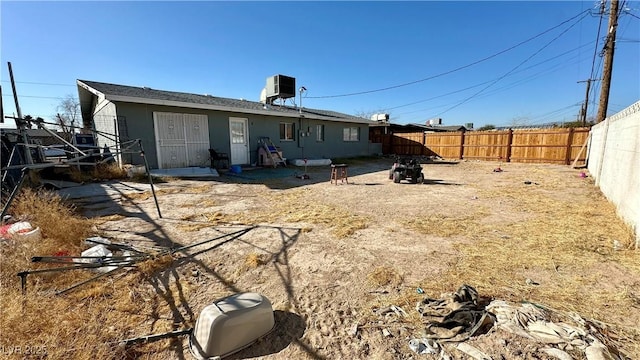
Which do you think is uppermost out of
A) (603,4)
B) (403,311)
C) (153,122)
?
(603,4)

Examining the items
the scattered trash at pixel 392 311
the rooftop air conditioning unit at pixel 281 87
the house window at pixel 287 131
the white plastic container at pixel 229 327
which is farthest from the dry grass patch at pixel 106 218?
the rooftop air conditioning unit at pixel 281 87

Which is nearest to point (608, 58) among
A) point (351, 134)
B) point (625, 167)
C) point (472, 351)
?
point (625, 167)

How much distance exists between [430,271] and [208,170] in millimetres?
8694

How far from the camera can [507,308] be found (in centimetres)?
213

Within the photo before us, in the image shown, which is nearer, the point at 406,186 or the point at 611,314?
the point at 611,314

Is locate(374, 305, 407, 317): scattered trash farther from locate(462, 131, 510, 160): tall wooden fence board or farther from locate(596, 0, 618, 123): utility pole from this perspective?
locate(462, 131, 510, 160): tall wooden fence board

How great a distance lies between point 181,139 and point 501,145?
1580cm

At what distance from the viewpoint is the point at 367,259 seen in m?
3.20

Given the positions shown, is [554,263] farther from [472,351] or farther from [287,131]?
[287,131]

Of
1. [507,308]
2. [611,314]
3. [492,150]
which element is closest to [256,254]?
[507,308]

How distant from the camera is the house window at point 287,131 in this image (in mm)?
13273

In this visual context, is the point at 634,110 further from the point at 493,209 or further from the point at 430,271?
the point at 430,271

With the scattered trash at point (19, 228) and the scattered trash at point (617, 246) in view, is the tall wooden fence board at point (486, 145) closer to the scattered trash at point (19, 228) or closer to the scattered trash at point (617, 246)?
the scattered trash at point (617, 246)

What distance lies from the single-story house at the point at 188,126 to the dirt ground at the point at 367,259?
10.1 feet
